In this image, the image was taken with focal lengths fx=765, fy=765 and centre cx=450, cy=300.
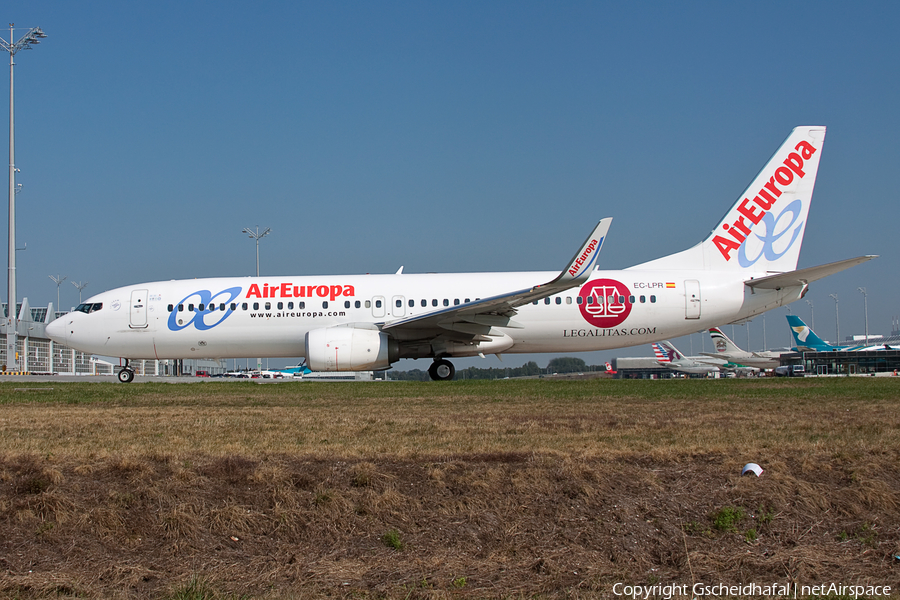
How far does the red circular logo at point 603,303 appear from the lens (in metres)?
23.1

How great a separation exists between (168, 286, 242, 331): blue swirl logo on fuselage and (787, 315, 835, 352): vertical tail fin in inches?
2320

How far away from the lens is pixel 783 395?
15.5 metres

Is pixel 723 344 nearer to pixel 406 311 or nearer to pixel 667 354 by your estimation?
pixel 667 354

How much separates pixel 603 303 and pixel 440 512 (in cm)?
1725

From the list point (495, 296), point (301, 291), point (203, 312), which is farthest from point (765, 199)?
point (203, 312)

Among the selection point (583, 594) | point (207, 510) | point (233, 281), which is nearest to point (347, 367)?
point (233, 281)

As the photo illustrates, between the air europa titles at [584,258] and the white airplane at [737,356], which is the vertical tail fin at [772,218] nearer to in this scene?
the air europa titles at [584,258]

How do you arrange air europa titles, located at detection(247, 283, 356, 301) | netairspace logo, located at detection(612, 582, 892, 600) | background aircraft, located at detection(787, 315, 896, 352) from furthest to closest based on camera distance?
1. background aircraft, located at detection(787, 315, 896, 352)
2. air europa titles, located at detection(247, 283, 356, 301)
3. netairspace logo, located at detection(612, 582, 892, 600)

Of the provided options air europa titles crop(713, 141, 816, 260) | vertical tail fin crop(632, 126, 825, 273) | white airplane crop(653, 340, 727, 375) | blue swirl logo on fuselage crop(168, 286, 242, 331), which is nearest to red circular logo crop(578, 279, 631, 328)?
vertical tail fin crop(632, 126, 825, 273)

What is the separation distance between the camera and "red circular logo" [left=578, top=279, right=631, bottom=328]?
23.1 meters

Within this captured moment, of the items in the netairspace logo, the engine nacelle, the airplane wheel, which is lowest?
the netairspace logo

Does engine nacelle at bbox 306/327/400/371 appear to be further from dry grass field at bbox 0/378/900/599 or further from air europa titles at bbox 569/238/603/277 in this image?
dry grass field at bbox 0/378/900/599

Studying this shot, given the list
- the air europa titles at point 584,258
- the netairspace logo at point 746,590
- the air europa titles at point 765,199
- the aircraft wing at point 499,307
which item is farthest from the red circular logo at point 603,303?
the netairspace logo at point 746,590

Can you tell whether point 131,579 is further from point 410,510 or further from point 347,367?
point 347,367
